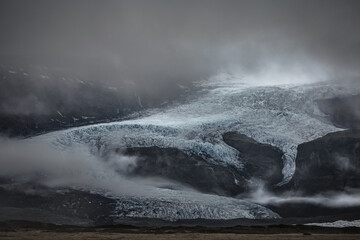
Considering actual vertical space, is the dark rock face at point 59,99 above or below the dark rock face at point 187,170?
above

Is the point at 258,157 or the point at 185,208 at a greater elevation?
the point at 258,157

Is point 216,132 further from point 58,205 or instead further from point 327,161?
point 58,205

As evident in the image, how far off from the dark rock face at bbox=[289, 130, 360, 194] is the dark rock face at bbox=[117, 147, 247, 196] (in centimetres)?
911

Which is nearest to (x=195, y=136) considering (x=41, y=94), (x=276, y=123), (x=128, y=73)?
(x=276, y=123)

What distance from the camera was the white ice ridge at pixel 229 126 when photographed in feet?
262

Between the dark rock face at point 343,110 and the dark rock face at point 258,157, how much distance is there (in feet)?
56.0

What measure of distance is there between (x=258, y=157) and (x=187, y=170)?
12.4 metres

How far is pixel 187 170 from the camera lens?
80.8 meters

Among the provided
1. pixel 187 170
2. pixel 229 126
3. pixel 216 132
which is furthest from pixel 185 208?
pixel 229 126

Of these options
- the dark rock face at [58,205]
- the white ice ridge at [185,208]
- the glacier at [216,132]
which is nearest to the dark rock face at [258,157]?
the glacier at [216,132]

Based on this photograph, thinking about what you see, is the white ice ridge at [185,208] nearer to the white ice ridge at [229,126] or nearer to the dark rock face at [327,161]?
the dark rock face at [327,161]

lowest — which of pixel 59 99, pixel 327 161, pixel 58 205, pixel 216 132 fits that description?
pixel 58 205

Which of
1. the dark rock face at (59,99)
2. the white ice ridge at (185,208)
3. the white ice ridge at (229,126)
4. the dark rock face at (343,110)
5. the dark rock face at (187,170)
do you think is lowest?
the white ice ridge at (185,208)

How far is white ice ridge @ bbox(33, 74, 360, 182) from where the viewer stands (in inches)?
3142
